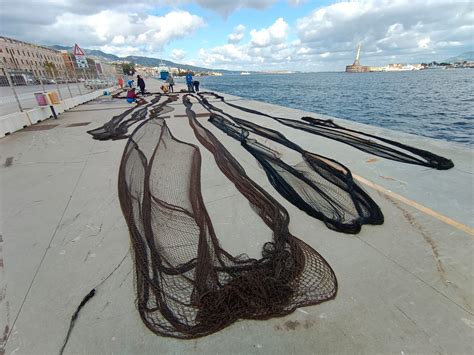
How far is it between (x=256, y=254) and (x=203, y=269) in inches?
24.0

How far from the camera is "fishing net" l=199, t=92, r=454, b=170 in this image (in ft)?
14.8

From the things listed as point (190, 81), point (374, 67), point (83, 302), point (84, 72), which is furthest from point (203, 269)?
point (374, 67)

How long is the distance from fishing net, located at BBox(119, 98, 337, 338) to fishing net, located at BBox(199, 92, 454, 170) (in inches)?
136

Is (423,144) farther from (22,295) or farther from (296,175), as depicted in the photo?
(22,295)

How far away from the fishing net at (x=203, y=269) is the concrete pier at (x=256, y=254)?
11 centimetres

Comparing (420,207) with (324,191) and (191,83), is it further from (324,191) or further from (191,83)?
(191,83)

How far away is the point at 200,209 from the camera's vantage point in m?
3.17

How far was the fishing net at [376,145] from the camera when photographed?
4.51m

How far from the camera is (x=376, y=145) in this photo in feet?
18.3

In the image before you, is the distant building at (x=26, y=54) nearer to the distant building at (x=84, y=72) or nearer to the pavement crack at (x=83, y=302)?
the distant building at (x=84, y=72)

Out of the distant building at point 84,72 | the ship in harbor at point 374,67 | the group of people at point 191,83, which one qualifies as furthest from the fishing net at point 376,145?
the ship in harbor at point 374,67

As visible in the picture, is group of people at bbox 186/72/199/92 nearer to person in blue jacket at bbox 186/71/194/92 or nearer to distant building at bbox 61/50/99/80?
person in blue jacket at bbox 186/71/194/92

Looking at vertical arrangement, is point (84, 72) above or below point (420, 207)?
above

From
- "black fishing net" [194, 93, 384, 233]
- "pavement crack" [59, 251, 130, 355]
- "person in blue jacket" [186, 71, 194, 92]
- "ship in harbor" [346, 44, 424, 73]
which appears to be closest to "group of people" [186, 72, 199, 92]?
"person in blue jacket" [186, 71, 194, 92]
